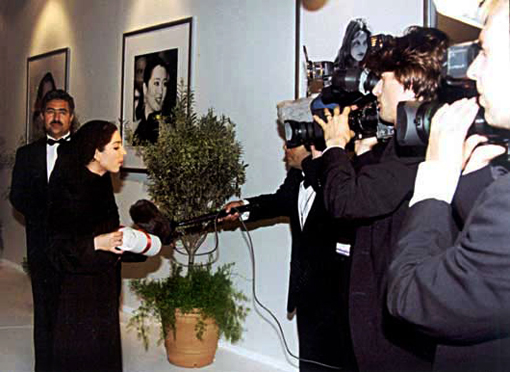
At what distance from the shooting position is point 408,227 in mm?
550

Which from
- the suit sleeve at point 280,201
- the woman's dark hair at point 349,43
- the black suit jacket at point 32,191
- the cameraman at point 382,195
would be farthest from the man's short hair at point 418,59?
the black suit jacket at point 32,191

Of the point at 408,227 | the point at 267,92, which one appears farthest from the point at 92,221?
the point at 408,227

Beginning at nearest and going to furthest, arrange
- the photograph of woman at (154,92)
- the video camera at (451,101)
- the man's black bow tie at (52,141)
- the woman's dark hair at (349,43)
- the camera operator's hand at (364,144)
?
the video camera at (451,101) → the camera operator's hand at (364,144) → the woman's dark hair at (349,43) → the man's black bow tie at (52,141) → the photograph of woman at (154,92)

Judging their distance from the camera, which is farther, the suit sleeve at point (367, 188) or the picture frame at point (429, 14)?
the picture frame at point (429, 14)

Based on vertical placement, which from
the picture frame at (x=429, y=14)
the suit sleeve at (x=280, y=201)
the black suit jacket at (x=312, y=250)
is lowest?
the black suit jacket at (x=312, y=250)

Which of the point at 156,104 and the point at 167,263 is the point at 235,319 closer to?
the point at 167,263

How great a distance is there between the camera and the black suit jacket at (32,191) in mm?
1199

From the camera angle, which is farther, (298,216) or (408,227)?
(298,216)

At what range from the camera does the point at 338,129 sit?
917 millimetres

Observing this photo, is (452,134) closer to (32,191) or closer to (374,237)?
(374,237)

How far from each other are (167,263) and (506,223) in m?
1.01

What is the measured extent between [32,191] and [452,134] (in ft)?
3.07

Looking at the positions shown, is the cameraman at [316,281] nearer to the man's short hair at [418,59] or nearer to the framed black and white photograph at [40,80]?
the man's short hair at [418,59]

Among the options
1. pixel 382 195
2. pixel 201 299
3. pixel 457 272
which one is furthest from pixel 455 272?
pixel 201 299
